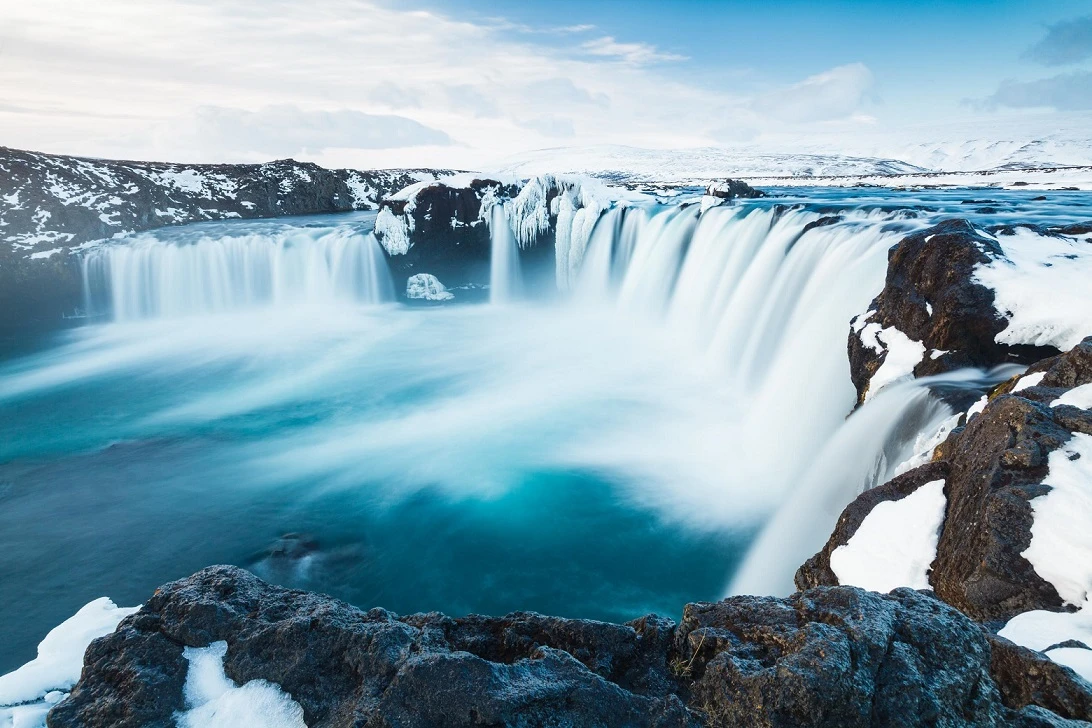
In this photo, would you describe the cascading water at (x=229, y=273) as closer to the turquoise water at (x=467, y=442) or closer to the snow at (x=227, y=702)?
the turquoise water at (x=467, y=442)

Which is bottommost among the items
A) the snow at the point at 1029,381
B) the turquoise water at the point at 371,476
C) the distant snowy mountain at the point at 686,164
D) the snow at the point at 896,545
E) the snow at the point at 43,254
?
the turquoise water at the point at 371,476

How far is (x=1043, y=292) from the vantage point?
6.48 metres

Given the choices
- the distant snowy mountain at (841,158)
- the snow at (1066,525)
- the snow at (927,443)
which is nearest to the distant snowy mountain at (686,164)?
the distant snowy mountain at (841,158)

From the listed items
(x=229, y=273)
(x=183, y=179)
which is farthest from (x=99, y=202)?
(x=229, y=273)

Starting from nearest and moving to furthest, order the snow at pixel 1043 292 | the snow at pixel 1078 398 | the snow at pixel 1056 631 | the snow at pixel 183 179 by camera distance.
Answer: the snow at pixel 1056 631, the snow at pixel 1078 398, the snow at pixel 1043 292, the snow at pixel 183 179

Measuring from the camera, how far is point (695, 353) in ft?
54.7

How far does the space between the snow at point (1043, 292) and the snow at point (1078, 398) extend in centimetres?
230

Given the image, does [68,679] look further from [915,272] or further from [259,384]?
[259,384]

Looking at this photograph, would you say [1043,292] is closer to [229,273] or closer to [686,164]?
[229,273]

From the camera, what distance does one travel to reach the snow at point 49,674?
8.36ft

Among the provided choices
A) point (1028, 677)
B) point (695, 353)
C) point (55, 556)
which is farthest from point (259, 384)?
point (1028, 677)

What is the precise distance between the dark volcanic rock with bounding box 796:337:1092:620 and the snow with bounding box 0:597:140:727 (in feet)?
16.6

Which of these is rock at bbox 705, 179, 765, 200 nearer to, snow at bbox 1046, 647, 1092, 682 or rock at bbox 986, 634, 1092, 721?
snow at bbox 1046, 647, 1092, 682

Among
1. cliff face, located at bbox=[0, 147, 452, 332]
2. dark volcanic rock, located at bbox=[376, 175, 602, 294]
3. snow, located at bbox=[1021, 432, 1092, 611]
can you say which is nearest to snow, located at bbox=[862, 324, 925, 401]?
snow, located at bbox=[1021, 432, 1092, 611]
